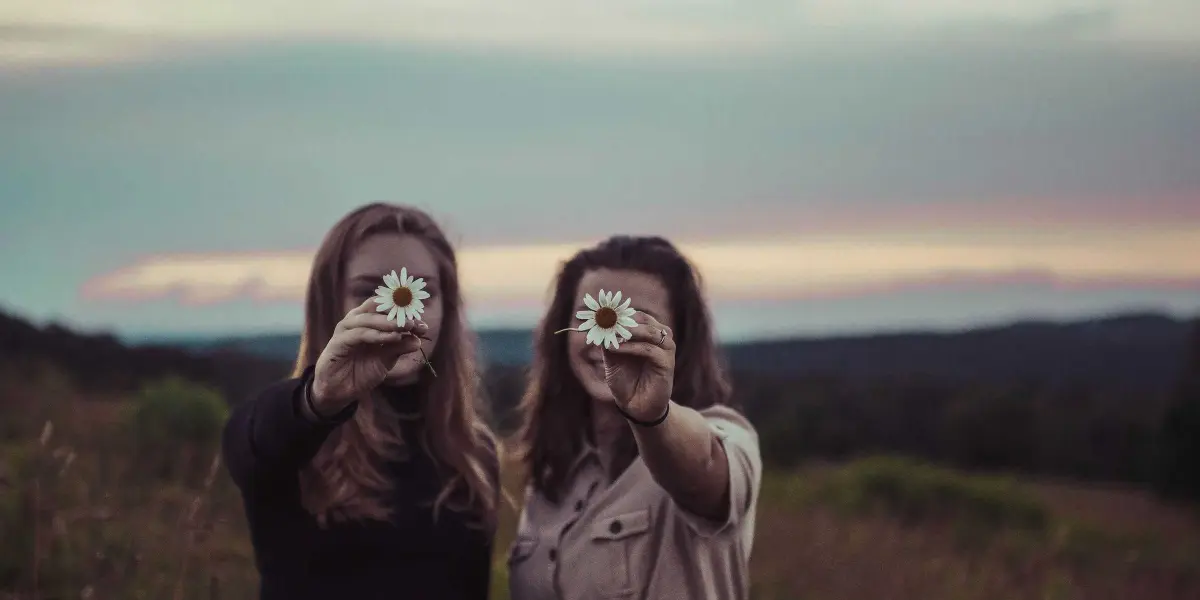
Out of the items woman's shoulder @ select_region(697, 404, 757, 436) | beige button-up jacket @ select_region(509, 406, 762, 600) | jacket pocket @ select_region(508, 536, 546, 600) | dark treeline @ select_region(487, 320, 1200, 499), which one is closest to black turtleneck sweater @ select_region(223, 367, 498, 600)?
jacket pocket @ select_region(508, 536, 546, 600)

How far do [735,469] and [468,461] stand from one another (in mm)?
856

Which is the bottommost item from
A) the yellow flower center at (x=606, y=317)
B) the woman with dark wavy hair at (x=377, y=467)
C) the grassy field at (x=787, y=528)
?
the grassy field at (x=787, y=528)

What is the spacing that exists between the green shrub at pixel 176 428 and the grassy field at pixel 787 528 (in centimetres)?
3

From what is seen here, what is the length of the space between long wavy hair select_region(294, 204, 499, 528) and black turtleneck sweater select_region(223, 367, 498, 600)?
39mm

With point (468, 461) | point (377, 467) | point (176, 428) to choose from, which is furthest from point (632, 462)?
point (176, 428)

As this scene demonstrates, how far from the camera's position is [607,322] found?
2688mm

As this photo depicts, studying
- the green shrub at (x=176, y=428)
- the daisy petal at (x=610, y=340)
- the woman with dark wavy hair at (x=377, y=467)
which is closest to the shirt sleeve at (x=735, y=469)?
the daisy petal at (x=610, y=340)

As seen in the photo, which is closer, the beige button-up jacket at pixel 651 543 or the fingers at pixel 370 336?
the fingers at pixel 370 336

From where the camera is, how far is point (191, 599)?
529cm

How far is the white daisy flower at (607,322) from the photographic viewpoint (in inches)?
104

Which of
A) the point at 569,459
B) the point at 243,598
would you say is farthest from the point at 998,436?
the point at 569,459

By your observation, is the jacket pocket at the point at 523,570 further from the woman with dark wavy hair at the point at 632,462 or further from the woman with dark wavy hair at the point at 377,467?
the woman with dark wavy hair at the point at 377,467

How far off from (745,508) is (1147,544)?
32.3 feet

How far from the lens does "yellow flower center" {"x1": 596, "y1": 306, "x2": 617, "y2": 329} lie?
2682 millimetres
